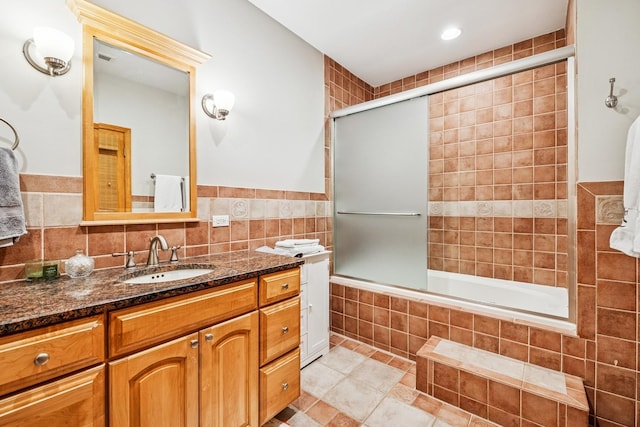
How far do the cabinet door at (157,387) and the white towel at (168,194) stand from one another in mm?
829

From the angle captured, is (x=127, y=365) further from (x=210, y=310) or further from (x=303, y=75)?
(x=303, y=75)

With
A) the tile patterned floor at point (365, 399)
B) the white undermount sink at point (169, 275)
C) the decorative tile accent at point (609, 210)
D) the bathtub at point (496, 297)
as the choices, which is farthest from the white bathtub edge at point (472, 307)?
the white undermount sink at point (169, 275)

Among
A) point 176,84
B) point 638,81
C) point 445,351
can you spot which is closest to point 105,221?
point 176,84

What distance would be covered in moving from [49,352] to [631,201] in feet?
7.61

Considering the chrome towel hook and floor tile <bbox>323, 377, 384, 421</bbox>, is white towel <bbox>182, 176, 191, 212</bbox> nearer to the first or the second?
floor tile <bbox>323, 377, 384, 421</bbox>

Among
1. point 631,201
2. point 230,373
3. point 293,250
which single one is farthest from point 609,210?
point 230,373

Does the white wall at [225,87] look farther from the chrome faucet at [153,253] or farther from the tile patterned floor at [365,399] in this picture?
the tile patterned floor at [365,399]

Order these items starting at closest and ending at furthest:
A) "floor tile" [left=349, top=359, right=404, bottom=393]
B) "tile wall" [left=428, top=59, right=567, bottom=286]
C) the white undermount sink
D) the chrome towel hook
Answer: the white undermount sink → the chrome towel hook → "floor tile" [left=349, top=359, right=404, bottom=393] → "tile wall" [left=428, top=59, right=567, bottom=286]

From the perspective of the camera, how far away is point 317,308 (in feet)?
7.30

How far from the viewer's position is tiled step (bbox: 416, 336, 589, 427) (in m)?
1.45

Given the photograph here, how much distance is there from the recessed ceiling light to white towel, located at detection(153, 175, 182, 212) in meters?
2.44

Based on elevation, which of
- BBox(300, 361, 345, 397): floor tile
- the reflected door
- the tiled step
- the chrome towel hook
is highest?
the chrome towel hook

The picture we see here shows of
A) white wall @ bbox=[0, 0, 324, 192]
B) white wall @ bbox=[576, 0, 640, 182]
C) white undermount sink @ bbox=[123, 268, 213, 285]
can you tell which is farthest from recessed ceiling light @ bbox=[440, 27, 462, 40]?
white undermount sink @ bbox=[123, 268, 213, 285]

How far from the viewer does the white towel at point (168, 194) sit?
1.63m
